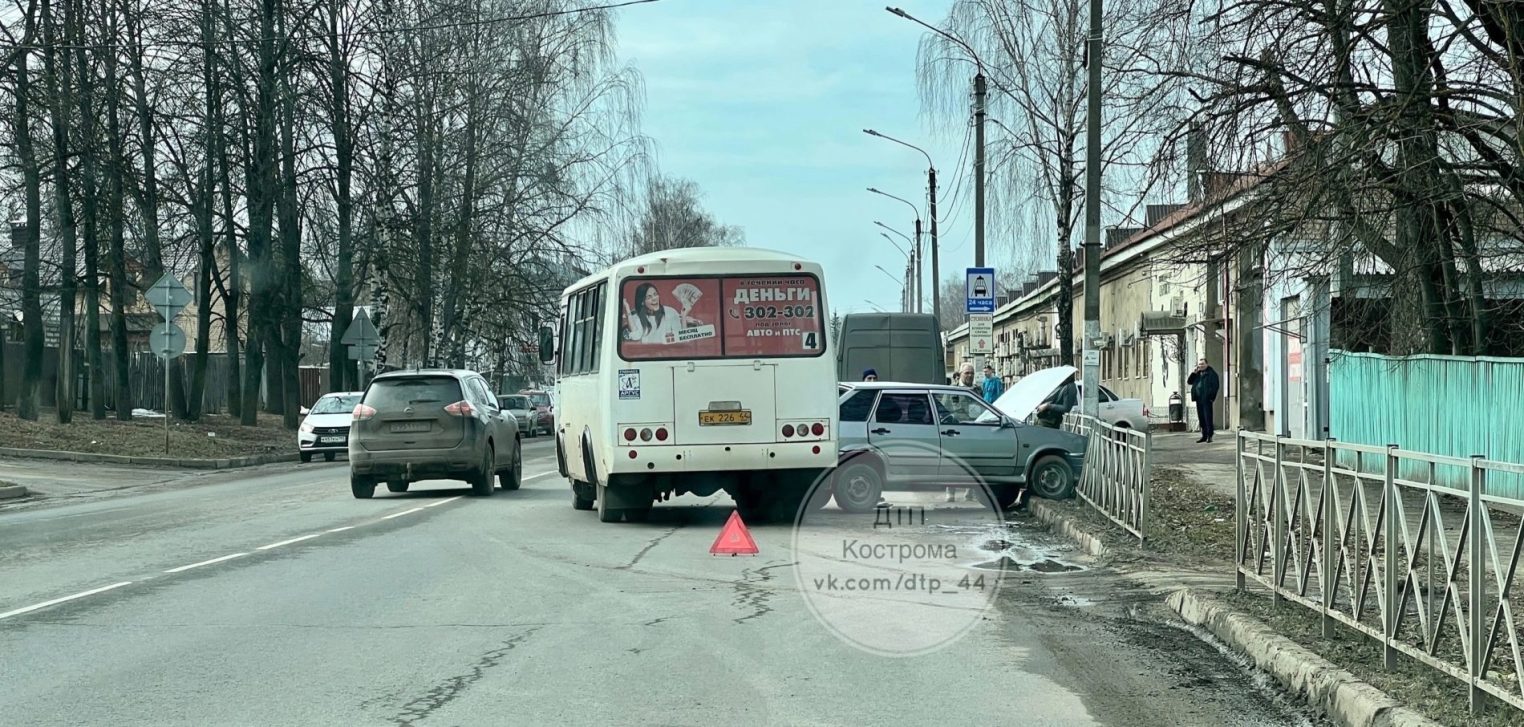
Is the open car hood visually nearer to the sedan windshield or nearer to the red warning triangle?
the red warning triangle

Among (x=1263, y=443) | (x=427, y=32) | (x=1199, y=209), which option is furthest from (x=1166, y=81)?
(x=427, y=32)

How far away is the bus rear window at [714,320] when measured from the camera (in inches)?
639

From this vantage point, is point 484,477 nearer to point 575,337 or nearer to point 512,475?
point 512,475

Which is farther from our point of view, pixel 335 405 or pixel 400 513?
pixel 335 405

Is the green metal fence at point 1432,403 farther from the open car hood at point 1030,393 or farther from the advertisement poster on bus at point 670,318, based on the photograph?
the advertisement poster on bus at point 670,318

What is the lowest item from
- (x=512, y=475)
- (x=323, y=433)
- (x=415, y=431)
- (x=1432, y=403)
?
(x=512, y=475)

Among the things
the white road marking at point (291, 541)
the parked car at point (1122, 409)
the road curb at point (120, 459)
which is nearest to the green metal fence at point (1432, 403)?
the white road marking at point (291, 541)

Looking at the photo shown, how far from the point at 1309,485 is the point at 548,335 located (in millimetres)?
13175

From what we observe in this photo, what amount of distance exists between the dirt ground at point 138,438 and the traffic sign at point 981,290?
15.3 m

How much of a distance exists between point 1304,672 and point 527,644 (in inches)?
161

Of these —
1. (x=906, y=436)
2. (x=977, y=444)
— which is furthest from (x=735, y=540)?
(x=977, y=444)

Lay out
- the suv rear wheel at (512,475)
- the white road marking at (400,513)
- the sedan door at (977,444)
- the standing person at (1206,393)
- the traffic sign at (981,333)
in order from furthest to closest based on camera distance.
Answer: the standing person at (1206,393) < the traffic sign at (981,333) < the suv rear wheel at (512,475) < the sedan door at (977,444) < the white road marking at (400,513)

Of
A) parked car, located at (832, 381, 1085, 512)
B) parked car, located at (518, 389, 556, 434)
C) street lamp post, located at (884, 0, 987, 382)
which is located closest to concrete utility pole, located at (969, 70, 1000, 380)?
street lamp post, located at (884, 0, 987, 382)

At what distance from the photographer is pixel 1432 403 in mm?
19141
